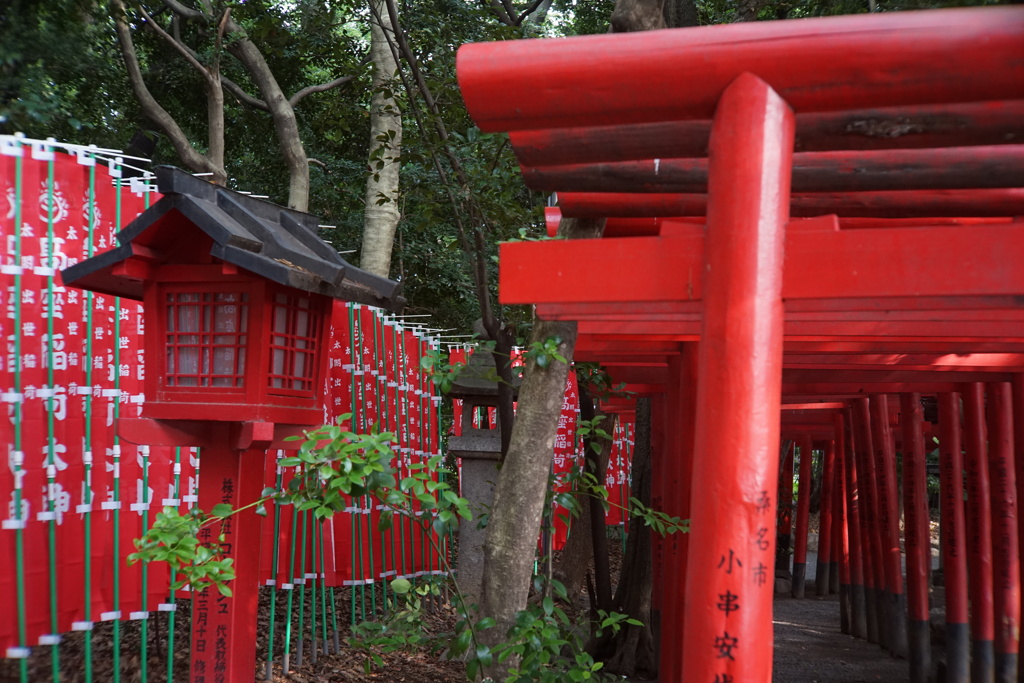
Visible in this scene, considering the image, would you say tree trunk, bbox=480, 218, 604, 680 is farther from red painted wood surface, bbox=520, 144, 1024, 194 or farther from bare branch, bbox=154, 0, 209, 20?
bare branch, bbox=154, 0, 209, 20

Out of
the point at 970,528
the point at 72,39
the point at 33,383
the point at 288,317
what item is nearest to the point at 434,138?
the point at 288,317

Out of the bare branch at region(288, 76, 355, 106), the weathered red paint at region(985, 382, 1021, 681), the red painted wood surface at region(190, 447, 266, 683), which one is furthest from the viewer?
the bare branch at region(288, 76, 355, 106)

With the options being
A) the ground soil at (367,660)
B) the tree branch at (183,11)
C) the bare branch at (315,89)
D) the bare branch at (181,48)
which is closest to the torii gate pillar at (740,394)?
the ground soil at (367,660)

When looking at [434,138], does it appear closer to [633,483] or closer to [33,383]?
[33,383]

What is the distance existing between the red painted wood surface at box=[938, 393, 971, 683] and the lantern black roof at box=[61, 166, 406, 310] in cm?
656

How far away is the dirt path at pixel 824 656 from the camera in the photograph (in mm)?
9578

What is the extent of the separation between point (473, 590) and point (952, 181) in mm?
7008

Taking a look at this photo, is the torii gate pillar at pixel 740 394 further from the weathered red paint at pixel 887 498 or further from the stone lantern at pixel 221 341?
the weathered red paint at pixel 887 498

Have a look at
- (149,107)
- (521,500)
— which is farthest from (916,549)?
(149,107)

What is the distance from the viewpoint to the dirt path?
9.58 m

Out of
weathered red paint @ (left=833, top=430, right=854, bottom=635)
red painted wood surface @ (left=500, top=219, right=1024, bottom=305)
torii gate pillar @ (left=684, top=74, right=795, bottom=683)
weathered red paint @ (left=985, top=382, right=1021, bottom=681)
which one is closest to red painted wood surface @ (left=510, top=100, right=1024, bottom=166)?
torii gate pillar @ (left=684, top=74, right=795, bottom=683)

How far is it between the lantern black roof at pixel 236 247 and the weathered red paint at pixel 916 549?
21.9ft

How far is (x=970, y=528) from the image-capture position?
8172mm

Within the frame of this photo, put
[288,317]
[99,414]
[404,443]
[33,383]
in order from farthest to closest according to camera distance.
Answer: [404,443], [99,414], [33,383], [288,317]
